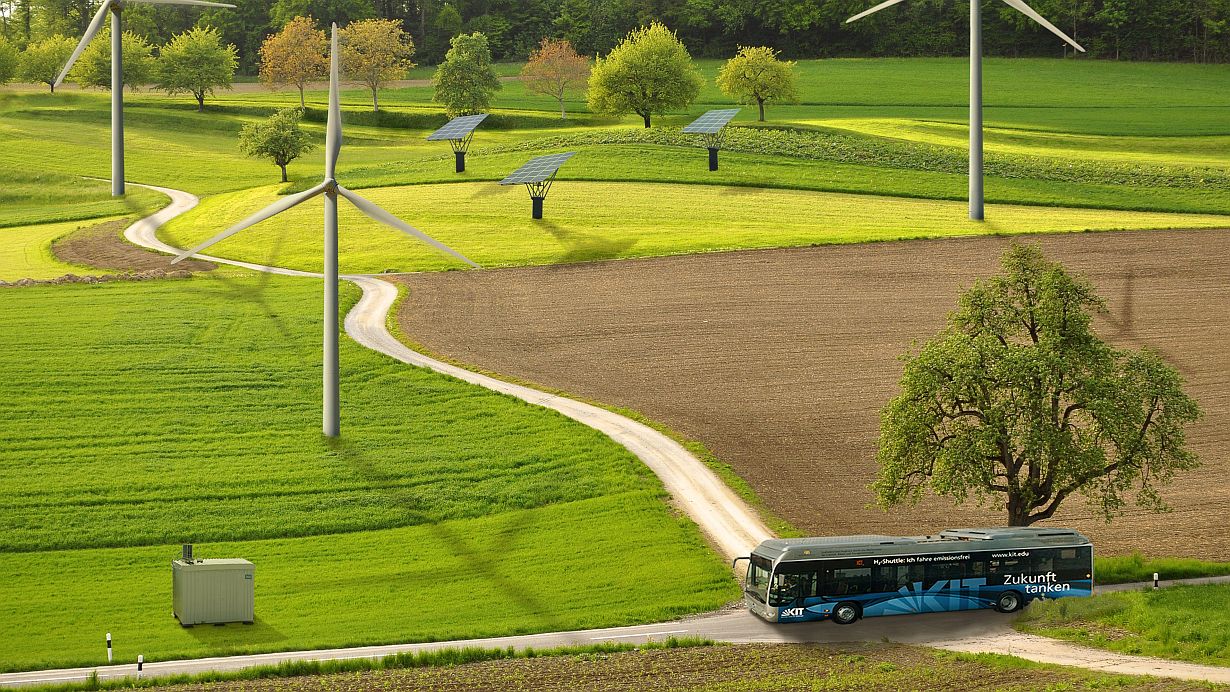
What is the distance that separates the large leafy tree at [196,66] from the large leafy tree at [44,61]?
14025 mm

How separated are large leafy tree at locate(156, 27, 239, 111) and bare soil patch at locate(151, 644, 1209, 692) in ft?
495

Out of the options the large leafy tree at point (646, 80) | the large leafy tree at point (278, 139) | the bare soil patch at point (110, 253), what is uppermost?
the large leafy tree at point (646, 80)

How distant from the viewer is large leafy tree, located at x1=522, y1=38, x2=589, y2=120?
172500 millimetres

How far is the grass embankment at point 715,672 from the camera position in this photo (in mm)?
33906

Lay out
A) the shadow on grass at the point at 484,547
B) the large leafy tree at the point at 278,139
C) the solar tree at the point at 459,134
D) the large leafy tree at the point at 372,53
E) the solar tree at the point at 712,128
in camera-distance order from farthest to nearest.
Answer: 1. the large leafy tree at the point at 372,53
2. the large leafy tree at the point at 278,139
3. the solar tree at the point at 459,134
4. the solar tree at the point at 712,128
5. the shadow on grass at the point at 484,547

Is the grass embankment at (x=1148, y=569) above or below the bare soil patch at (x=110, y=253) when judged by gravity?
below

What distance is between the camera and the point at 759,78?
144 meters

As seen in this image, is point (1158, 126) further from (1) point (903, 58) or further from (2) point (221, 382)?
(2) point (221, 382)

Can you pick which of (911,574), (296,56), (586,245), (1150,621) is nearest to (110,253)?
(586,245)

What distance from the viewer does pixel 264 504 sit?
52.1 meters

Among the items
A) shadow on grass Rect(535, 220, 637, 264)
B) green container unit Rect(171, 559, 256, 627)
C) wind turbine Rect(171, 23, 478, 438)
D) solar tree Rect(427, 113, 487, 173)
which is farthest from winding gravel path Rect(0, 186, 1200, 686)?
solar tree Rect(427, 113, 487, 173)

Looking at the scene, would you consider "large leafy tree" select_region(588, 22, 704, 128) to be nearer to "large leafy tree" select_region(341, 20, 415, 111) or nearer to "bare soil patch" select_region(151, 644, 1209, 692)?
"large leafy tree" select_region(341, 20, 415, 111)

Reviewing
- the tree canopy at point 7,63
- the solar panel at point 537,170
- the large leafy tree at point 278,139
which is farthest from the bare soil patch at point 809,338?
the tree canopy at point 7,63

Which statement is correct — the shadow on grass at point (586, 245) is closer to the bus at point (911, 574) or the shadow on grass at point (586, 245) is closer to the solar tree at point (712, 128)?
the solar tree at point (712, 128)
